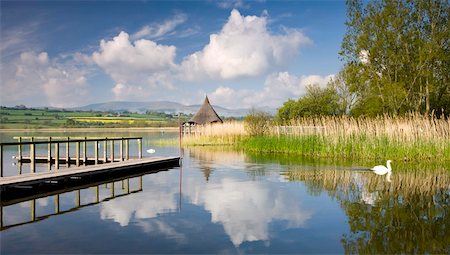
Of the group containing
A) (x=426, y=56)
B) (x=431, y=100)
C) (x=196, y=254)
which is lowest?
(x=196, y=254)

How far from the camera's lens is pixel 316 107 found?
150 feet

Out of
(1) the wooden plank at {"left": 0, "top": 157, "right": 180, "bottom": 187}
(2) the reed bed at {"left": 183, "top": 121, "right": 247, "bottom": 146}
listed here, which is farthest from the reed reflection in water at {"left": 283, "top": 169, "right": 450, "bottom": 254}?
(2) the reed bed at {"left": 183, "top": 121, "right": 247, "bottom": 146}

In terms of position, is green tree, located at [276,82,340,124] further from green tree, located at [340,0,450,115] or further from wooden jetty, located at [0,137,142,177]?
wooden jetty, located at [0,137,142,177]

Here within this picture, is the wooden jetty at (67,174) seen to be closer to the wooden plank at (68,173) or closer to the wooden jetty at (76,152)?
the wooden plank at (68,173)

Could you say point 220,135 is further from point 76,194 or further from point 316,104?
point 76,194

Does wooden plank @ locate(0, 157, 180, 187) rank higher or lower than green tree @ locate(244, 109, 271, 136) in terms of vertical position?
lower

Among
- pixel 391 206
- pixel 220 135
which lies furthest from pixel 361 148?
pixel 220 135

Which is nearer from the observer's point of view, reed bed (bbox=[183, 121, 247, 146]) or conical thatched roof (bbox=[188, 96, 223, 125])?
reed bed (bbox=[183, 121, 247, 146])

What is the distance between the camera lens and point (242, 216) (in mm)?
9492

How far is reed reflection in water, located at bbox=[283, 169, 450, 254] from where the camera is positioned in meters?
7.30

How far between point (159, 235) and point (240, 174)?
874 centimetres

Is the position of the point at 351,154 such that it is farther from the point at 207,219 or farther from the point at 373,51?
the point at 207,219

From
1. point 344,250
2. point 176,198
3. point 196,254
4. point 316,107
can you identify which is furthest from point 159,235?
point 316,107

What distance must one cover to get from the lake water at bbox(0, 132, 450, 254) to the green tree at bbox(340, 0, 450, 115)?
48.4 ft
